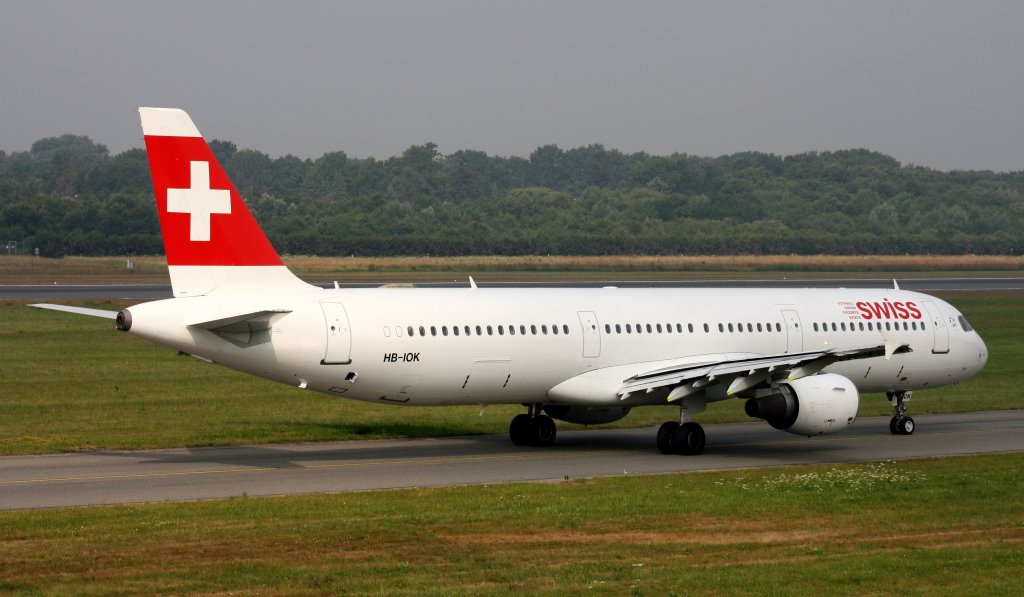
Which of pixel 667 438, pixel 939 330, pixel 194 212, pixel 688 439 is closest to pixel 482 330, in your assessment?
pixel 667 438

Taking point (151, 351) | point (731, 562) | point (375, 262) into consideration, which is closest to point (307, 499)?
point (731, 562)

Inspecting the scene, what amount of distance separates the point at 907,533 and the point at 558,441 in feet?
42.4

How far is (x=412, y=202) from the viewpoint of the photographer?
557 ft

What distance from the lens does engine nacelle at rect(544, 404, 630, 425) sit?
30188 millimetres

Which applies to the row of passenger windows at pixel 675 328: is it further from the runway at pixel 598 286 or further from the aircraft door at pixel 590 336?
the runway at pixel 598 286

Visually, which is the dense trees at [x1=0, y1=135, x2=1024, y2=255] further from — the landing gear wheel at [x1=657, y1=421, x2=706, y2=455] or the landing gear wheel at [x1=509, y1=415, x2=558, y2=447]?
the landing gear wheel at [x1=657, y1=421, x2=706, y2=455]

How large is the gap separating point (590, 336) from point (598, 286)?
46203 mm

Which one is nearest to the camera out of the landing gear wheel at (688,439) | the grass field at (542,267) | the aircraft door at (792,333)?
the landing gear wheel at (688,439)

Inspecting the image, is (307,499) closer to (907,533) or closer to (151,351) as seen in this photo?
(907,533)

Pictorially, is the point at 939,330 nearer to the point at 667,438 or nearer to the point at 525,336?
the point at 667,438

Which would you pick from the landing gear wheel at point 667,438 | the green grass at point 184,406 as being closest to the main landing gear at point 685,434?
the landing gear wheel at point 667,438

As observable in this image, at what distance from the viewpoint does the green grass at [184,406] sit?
29.8 metres

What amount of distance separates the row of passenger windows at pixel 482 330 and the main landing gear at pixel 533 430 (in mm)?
2200

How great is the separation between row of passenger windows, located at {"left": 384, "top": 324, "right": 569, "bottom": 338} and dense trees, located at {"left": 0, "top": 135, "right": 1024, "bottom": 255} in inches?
3243
